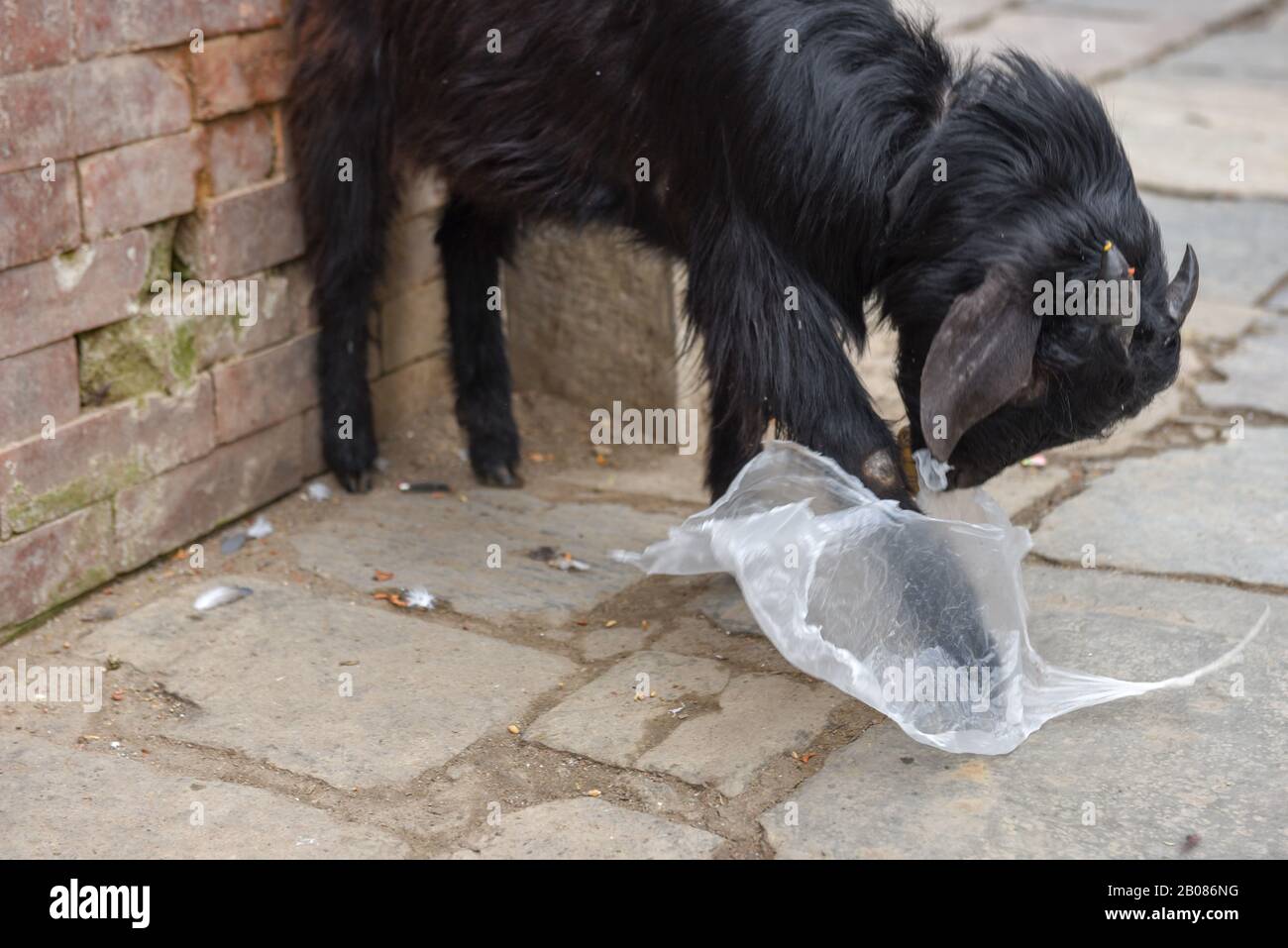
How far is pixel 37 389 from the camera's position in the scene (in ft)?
11.2

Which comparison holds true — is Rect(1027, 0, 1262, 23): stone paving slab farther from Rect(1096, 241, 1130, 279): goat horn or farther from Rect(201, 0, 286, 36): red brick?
Rect(1096, 241, 1130, 279): goat horn

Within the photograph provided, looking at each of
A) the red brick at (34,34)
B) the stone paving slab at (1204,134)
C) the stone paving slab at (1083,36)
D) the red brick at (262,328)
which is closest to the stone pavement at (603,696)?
the red brick at (262,328)

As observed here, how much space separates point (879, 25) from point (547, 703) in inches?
57.5

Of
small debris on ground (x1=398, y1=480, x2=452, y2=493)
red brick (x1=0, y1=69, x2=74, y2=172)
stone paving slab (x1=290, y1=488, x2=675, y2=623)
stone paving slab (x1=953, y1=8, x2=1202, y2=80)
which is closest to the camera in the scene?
red brick (x1=0, y1=69, x2=74, y2=172)

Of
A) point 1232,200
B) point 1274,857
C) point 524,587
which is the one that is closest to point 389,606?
point 524,587

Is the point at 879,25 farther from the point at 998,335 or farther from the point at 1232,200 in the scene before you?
the point at 1232,200

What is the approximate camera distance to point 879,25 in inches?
123

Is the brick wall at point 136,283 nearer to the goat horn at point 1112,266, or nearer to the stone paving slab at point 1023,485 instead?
the stone paving slab at point 1023,485

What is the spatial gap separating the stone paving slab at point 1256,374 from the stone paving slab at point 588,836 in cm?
262

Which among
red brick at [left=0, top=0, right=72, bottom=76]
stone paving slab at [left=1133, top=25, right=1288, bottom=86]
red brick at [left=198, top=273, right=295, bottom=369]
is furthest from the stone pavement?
stone paving slab at [left=1133, top=25, right=1288, bottom=86]

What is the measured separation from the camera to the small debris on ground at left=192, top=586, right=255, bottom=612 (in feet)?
11.8

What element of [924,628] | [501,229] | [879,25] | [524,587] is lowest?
[524,587]

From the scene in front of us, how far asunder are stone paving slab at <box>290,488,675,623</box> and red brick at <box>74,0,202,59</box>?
1.21m

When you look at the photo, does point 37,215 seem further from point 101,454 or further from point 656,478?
point 656,478
